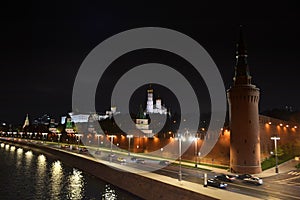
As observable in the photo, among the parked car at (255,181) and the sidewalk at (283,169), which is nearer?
the parked car at (255,181)

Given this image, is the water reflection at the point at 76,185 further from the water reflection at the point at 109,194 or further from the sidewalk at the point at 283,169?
the sidewalk at the point at 283,169

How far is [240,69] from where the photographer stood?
44.5 metres

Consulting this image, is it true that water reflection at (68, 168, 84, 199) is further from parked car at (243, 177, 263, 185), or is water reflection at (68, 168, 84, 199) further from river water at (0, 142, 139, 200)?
parked car at (243, 177, 263, 185)

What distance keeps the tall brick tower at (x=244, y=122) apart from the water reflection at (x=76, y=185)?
20752 millimetres

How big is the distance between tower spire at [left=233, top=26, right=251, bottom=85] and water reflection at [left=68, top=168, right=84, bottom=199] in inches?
1045

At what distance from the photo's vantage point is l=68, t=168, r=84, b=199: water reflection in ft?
102

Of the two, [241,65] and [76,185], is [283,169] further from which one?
[76,185]

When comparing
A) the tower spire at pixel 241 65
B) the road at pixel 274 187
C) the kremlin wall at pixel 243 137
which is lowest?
the road at pixel 274 187

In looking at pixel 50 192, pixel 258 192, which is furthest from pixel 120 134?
pixel 258 192

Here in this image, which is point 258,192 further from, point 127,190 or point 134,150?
point 134,150

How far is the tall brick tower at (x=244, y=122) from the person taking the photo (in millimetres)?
40531

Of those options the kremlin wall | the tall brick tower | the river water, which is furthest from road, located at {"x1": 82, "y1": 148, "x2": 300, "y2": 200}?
the river water

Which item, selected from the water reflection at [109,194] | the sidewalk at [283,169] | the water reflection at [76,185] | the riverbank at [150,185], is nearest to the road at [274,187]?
the sidewalk at [283,169]

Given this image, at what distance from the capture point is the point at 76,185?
36500 millimetres
